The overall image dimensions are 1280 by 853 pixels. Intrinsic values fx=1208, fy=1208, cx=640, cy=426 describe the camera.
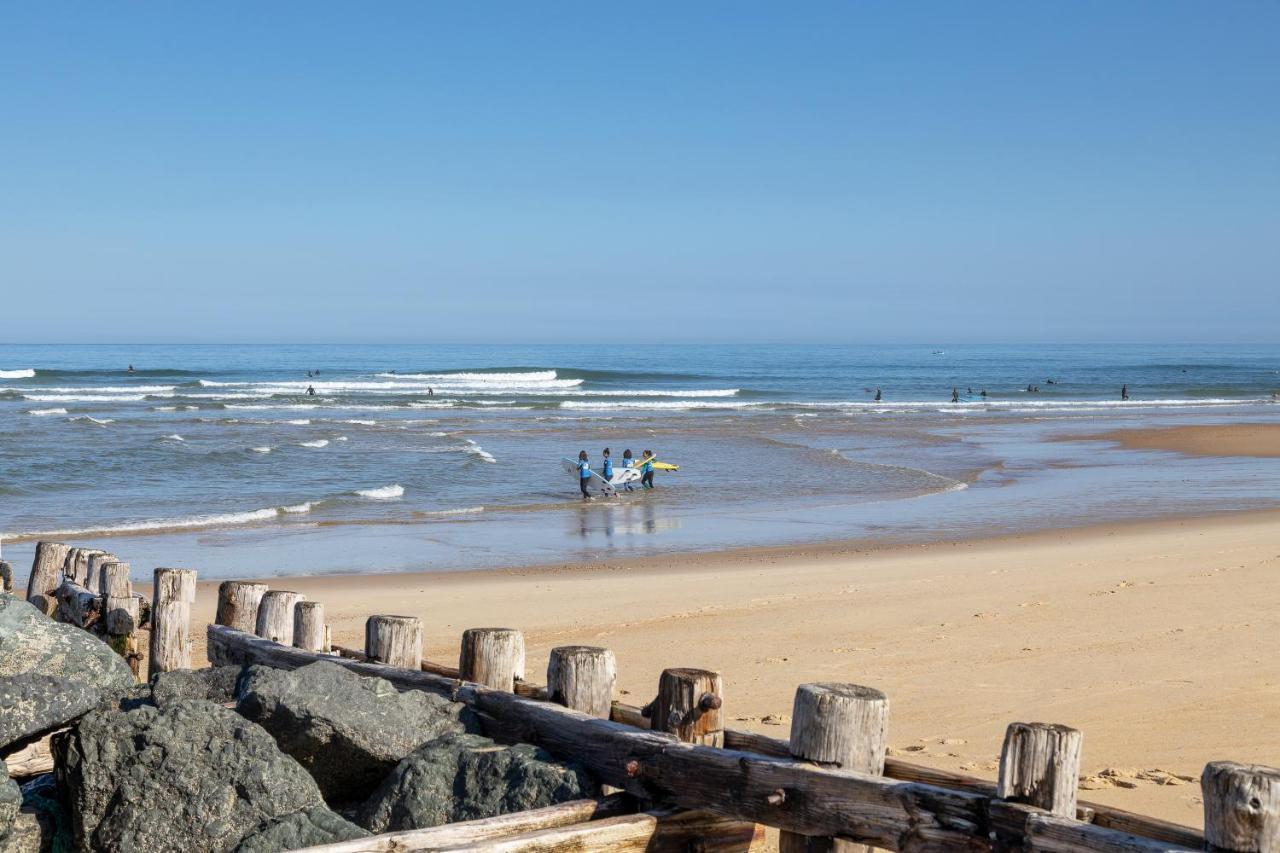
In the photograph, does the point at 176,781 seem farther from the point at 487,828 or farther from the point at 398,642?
the point at 398,642

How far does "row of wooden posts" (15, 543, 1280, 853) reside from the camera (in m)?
3.64

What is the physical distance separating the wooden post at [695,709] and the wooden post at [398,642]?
1875 mm

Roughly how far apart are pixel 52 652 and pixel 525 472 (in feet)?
65.1

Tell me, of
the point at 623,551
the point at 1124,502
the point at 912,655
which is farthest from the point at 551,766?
the point at 1124,502

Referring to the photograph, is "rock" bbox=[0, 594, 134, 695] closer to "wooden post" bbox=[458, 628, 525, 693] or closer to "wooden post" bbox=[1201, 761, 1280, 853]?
"wooden post" bbox=[458, 628, 525, 693]

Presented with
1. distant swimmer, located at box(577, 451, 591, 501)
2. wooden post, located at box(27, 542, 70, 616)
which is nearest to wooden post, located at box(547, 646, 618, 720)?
wooden post, located at box(27, 542, 70, 616)

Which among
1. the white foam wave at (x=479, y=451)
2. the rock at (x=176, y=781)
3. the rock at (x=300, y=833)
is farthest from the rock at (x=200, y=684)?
the white foam wave at (x=479, y=451)

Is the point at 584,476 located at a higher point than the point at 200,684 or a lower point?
lower

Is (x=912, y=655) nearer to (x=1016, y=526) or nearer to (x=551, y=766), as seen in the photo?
(x=551, y=766)

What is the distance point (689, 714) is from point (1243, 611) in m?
7.56

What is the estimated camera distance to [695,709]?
4.96 meters

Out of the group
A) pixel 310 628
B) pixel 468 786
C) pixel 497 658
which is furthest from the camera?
pixel 310 628

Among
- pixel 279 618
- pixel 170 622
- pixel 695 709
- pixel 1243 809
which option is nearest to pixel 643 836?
pixel 695 709

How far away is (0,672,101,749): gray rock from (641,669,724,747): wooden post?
276 cm
